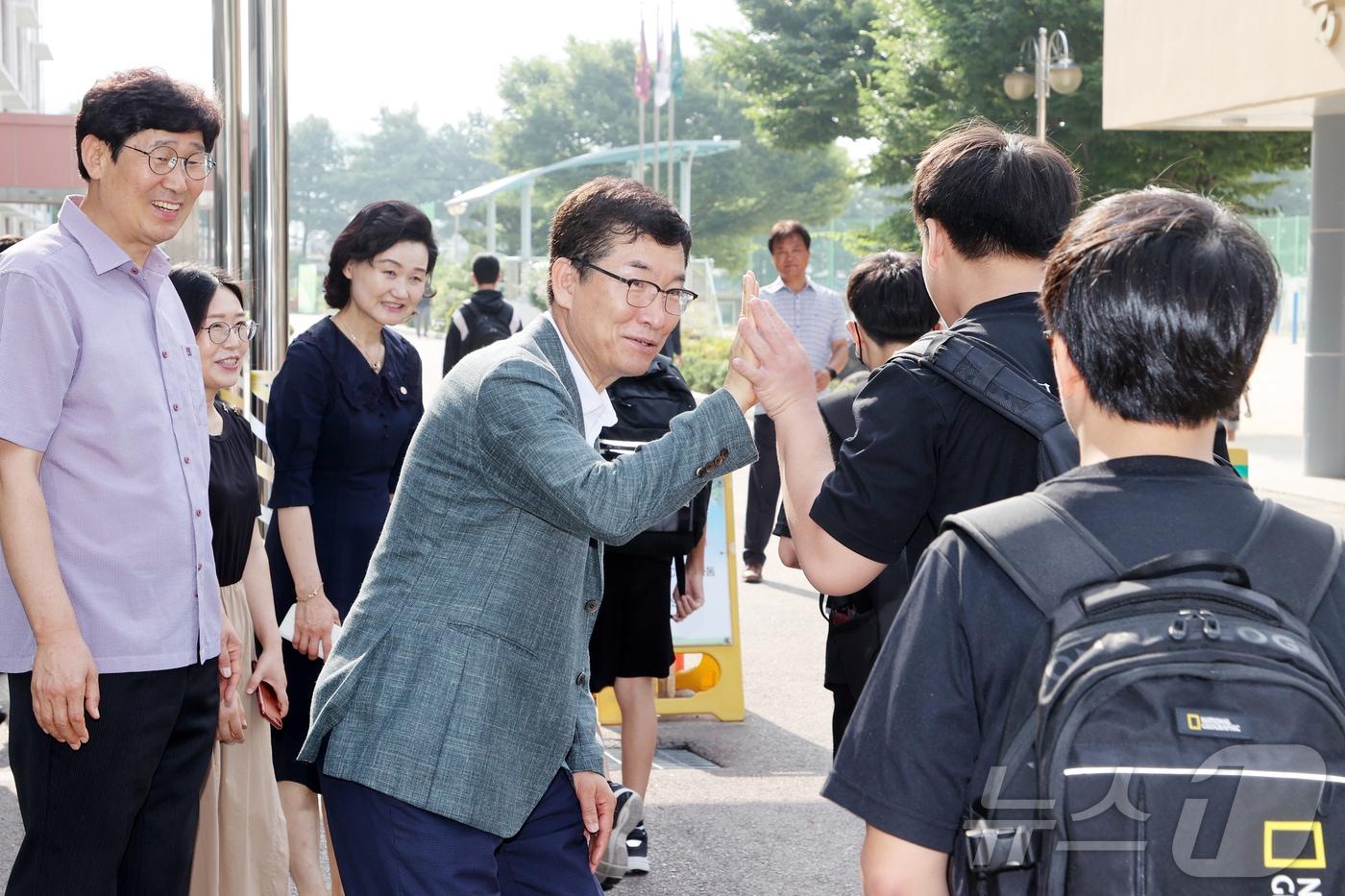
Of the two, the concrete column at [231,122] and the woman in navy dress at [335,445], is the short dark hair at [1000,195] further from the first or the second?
the concrete column at [231,122]

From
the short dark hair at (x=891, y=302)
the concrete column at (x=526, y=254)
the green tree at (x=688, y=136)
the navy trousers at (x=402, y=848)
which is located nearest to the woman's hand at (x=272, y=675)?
the navy trousers at (x=402, y=848)

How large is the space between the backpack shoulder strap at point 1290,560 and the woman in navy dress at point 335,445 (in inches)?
112

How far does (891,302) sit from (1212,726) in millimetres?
2757

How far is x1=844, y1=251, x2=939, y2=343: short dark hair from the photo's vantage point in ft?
13.4

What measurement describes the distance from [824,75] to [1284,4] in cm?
2386

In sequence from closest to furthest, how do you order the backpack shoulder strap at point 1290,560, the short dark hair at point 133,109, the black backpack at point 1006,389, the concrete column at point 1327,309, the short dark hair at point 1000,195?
the backpack shoulder strap at point 1290,560
the black backpack at point 1006,389
the short dark hair at point 1000,195
the short dark hair at point 133,109
the concrete column at point 1327,309

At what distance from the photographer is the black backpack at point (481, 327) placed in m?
11.4

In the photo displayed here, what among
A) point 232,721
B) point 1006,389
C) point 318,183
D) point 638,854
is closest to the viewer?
point 1006,389

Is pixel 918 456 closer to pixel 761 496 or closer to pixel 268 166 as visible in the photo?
pixel 268 166

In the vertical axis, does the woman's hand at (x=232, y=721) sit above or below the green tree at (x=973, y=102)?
below

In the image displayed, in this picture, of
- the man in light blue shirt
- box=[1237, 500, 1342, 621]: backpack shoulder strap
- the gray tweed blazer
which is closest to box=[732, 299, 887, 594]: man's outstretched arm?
the gray tweed blazer

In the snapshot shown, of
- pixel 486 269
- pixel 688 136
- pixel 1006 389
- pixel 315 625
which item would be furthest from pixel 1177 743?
pixel 688 136

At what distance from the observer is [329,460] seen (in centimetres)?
408

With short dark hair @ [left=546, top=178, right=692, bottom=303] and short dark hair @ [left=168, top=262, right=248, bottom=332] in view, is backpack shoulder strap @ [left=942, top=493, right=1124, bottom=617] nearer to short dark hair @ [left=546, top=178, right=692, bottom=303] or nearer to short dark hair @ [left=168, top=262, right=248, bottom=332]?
short dark hair @ [left=546, top=178, right=692, bottom=303]
